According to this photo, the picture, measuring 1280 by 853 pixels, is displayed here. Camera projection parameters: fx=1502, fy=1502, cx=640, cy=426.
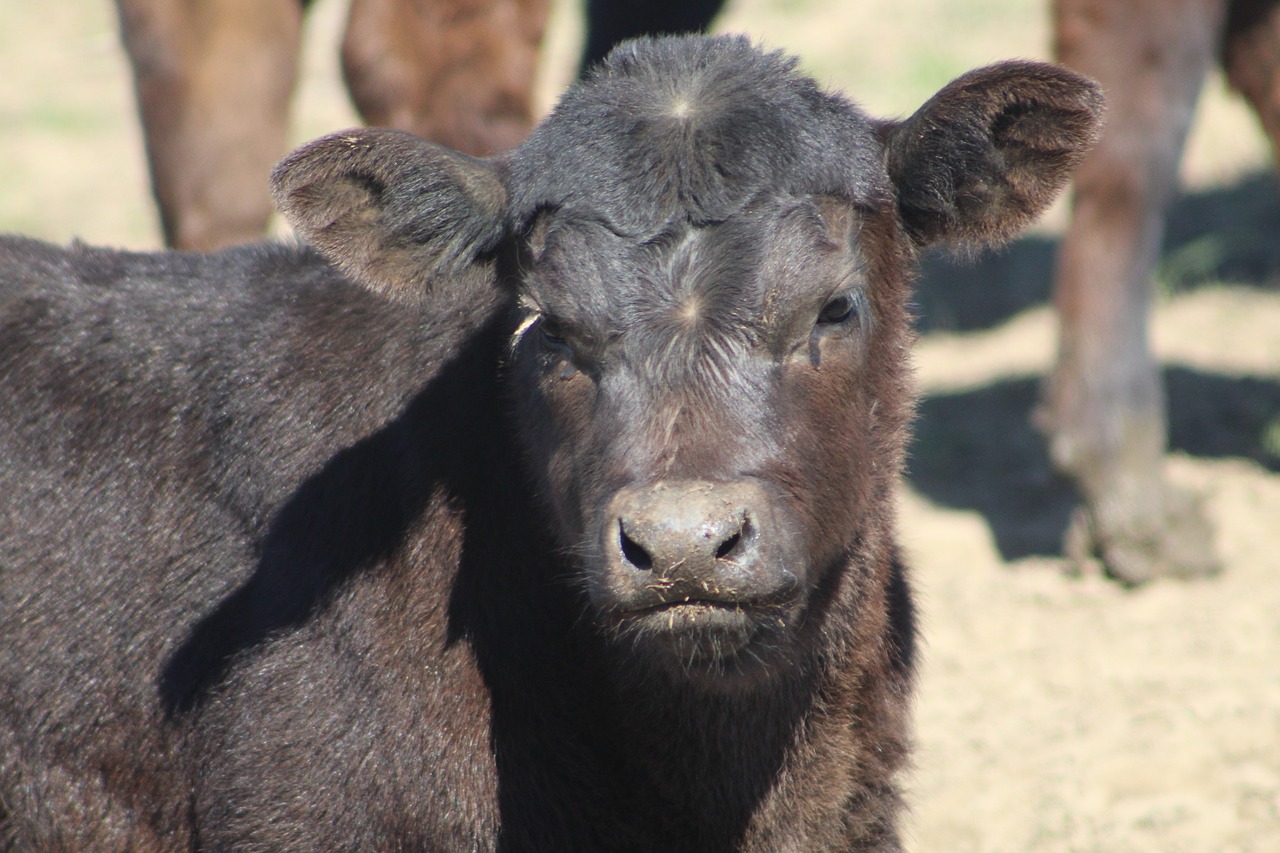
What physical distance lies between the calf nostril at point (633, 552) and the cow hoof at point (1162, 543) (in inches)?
170

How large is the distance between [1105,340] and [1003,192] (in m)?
3.19

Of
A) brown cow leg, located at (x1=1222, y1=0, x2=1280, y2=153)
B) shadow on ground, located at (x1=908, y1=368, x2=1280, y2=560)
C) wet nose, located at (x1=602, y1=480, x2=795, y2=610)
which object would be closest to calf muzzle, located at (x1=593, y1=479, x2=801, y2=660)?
wet nose, located at (x1=602, y1=480, x2=795, y2=610)

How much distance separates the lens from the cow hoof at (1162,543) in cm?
675

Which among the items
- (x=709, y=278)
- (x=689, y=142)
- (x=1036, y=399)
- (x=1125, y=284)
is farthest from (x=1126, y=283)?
(x=709, y=278)

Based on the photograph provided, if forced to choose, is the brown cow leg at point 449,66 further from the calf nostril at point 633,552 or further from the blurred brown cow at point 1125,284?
the calf nostril at point 633,552

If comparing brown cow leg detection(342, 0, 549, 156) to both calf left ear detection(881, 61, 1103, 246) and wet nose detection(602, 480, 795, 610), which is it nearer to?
calf left ear detection(881, 61, 1103, 246)

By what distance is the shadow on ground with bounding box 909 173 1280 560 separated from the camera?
7.62 metres

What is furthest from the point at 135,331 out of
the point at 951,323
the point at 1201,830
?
the point at 951,323

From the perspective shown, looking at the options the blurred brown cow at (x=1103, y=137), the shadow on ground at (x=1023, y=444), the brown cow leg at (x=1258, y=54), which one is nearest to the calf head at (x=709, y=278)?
the blurred brown cow at (x=1103, y=137)

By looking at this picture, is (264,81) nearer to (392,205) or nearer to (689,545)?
(392,205)

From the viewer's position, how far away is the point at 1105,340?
6.82 m

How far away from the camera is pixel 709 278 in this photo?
11.1 feet

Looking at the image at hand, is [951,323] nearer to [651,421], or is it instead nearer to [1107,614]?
[1107,614]

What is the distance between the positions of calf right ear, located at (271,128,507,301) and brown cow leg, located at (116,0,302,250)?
120 inches
